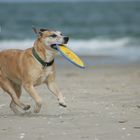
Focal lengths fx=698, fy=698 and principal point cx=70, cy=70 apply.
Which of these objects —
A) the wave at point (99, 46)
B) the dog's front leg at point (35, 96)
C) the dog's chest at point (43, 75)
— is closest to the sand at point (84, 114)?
the dog's front leg at point (35, 96)

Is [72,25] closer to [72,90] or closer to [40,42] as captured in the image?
[72,90]

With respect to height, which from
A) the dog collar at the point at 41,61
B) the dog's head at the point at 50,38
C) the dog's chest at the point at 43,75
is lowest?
the dog's chest at the point at 43,75

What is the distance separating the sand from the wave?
8.59 meters

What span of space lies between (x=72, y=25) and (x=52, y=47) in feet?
103

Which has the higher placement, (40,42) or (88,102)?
(40,42)

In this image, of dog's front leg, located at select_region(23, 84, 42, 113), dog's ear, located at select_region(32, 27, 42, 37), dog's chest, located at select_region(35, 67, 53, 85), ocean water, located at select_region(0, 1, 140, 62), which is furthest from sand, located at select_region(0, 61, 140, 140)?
ocean water, located at select_region(0, 1, 140, 62)

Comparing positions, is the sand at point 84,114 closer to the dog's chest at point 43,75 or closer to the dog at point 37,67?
the dog at point 37,67

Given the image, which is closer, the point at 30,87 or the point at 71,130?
the point at 71,130

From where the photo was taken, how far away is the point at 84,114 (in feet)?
33.3

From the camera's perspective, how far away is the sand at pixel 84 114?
8508mm

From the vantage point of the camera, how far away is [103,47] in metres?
27.2

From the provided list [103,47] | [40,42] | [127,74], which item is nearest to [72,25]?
[103,47]

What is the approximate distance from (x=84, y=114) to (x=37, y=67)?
1010 millimetres

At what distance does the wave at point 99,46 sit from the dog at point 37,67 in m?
12.3
